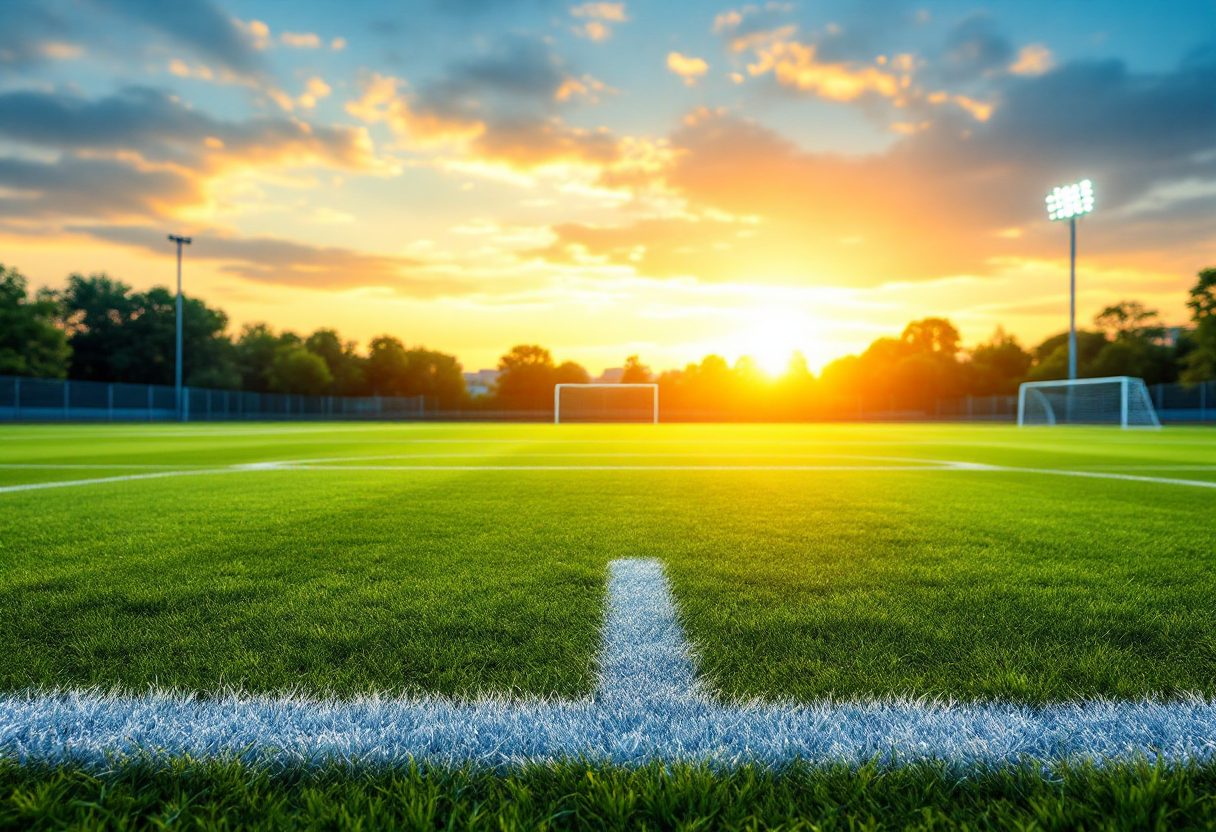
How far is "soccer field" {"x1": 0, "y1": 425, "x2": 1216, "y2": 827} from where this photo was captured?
1.23 metres

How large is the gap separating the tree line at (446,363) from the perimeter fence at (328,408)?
0.60m

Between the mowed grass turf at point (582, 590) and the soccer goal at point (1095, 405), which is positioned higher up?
the soccer goal at point (1095, 405)

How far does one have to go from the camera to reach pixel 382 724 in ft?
4.04

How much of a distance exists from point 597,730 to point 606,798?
9.6 inches

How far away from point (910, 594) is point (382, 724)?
160 centimetres

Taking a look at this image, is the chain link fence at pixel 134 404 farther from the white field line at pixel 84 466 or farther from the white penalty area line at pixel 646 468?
the white penalty area line at pixel 646 468

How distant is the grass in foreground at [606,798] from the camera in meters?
0.92

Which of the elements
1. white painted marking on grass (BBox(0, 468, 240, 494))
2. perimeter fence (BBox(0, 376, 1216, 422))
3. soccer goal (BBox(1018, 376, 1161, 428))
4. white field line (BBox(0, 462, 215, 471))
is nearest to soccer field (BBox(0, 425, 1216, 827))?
white painted marking on grass (BBox(0, 468, 240, 494))

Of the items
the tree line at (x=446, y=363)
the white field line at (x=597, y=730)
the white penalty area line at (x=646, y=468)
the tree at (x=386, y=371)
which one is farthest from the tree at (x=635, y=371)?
the white field line at (x=597, y=730)

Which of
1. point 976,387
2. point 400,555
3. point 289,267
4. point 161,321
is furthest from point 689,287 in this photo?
point 400,555

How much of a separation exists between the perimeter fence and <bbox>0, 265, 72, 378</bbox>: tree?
388 centimetres

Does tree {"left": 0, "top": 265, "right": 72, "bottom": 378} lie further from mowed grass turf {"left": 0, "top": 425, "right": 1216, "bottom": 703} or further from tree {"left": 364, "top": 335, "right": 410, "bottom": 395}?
mowed grass turf {"left": 0, "top": 425, "right": 1216, "bottom": 703}

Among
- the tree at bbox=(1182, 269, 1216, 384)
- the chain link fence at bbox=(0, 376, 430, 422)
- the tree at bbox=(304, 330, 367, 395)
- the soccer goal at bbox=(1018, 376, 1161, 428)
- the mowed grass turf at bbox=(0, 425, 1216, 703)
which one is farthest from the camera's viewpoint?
the tree at bbox=(304, 330, 367, 395)

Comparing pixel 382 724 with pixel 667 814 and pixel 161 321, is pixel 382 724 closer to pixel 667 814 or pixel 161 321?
pixel 667 814
